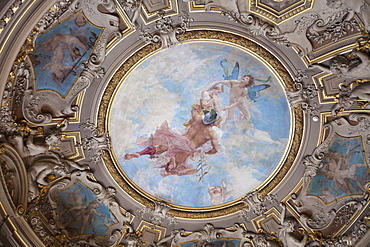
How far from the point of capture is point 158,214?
1391 centimetres

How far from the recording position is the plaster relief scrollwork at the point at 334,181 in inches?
487

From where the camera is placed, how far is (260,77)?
1291cm

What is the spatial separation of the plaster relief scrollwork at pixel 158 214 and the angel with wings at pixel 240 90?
3964mm

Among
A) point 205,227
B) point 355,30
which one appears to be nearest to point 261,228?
point 205,227

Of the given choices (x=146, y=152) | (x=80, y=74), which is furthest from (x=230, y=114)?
(x=80, y=74)

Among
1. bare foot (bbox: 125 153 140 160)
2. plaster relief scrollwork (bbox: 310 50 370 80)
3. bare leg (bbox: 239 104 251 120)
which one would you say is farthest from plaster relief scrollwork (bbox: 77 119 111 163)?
plaster relief scrollwork (bbox: 310 50 370 80)

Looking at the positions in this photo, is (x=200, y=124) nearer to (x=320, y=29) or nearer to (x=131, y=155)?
(x=131, y=155)

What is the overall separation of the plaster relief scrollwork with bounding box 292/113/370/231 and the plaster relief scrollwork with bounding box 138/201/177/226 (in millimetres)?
4345

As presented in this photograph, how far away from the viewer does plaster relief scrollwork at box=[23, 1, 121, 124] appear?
1070 centimetres

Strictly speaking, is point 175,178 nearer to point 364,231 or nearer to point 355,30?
point 364,231

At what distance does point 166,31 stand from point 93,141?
13.9ft

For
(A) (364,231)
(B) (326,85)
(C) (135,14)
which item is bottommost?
(A) (364,231)

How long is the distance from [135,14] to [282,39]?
171 inches

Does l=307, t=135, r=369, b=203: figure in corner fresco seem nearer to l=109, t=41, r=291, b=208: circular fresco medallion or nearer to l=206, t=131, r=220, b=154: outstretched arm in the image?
l=109, t=41, r=291, b=208: circular fresco medallion
